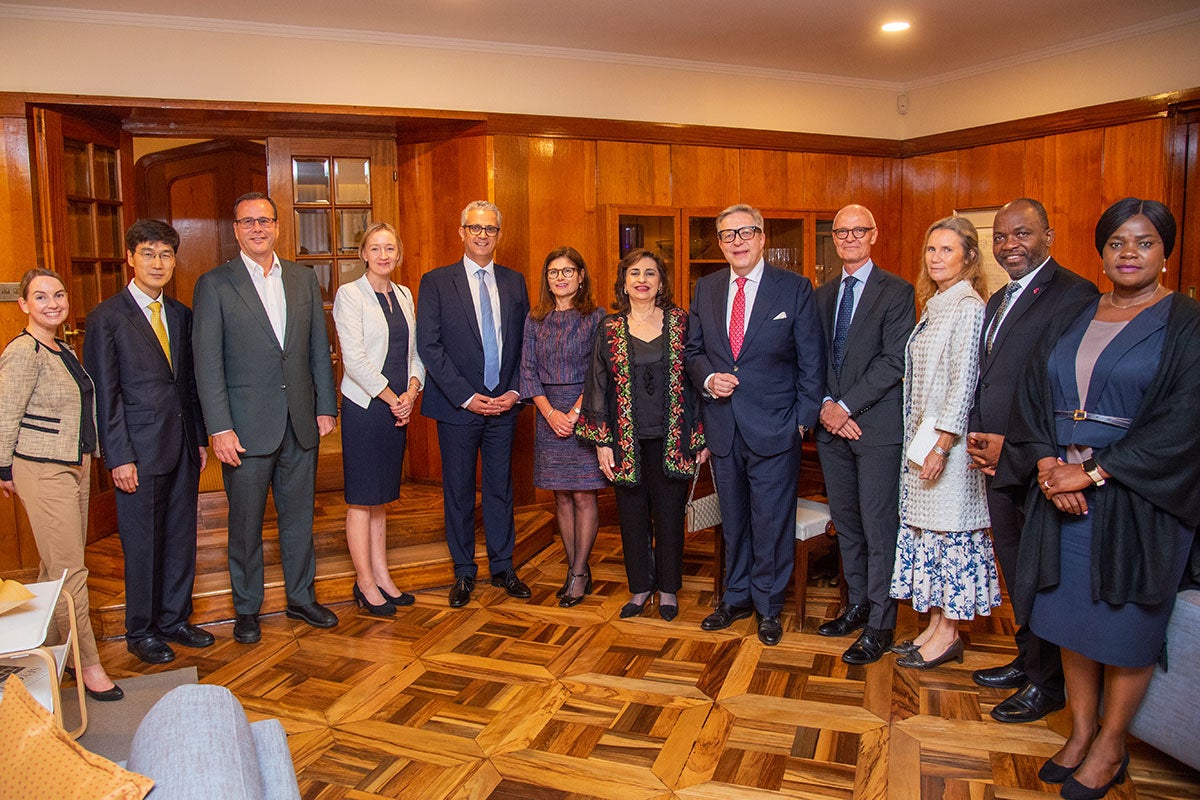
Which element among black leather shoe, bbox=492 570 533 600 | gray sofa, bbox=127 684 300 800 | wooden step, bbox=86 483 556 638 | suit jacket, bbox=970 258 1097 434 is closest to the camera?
gray sofa, bbox=127 684 300 800

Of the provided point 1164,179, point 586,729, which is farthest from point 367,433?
point 1164,179

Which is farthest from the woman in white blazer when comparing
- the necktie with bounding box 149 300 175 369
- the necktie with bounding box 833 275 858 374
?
the necktie with bounding box 833 275 858 374

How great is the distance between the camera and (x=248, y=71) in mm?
4746

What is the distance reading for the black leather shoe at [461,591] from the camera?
164 inches

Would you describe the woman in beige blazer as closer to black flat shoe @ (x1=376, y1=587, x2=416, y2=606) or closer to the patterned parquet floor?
the patterned parquet floor

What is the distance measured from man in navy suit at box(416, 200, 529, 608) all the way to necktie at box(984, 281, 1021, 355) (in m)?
2.02

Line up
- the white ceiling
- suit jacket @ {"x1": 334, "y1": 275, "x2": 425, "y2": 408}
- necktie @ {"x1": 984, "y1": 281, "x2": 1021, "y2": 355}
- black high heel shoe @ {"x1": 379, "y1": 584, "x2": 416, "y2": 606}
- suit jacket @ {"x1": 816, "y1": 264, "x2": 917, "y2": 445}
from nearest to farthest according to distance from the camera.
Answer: necktie @ {"x1": 984, "y1": 281, "x2": 1021, "y2": 355}
suit jacket @ {"x1": 816, "y1": 264, "x2": 917, "y2": 445}
suit jacket @ {"x1": 334, "y1": 275, "x2": 425, "y2": 408}
black high heel shoe @ {"x1": 379, "y1": 584, "x2": 416, "y2": 606}
the white ceiling

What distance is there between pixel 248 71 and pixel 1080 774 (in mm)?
4789

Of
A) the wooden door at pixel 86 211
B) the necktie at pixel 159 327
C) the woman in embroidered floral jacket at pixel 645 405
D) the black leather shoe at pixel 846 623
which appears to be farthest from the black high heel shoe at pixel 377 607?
the black leather shoe at pixel 846 623

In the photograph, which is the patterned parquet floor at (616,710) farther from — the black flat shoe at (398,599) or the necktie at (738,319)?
the necktie at (738,319)

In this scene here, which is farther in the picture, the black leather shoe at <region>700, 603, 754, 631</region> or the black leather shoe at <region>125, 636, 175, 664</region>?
the black leather shoe at <region>700, 603, 754, 631</region>

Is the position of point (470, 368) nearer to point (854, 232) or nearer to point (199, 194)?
point (854, 232)

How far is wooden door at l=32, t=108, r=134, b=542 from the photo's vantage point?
4344mm

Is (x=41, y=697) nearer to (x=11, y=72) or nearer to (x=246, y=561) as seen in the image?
(x=246, y=561)
